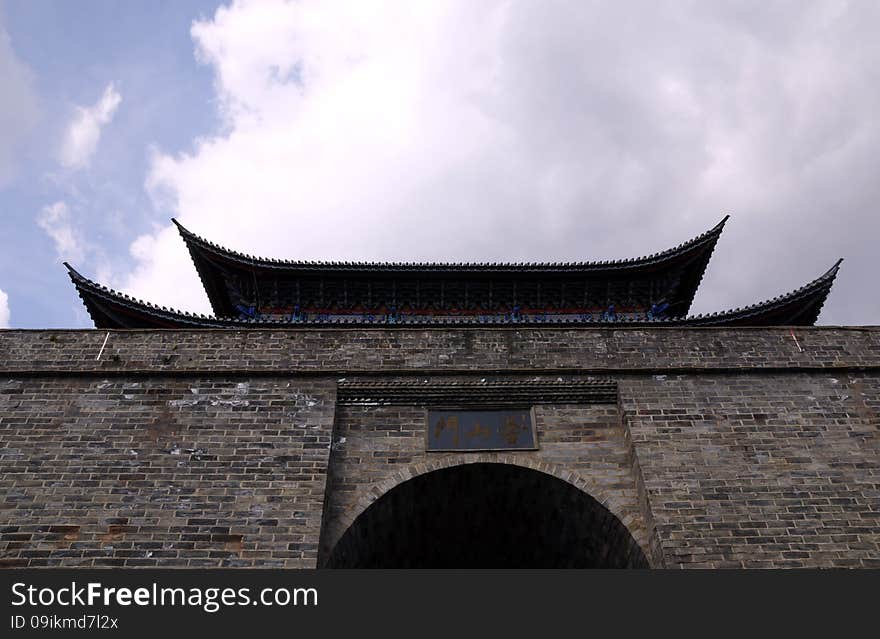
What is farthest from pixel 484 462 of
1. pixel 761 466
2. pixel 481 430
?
pixel 761 466

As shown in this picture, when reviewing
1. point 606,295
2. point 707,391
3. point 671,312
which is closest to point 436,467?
point 707,391

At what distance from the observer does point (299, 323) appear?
11258mm

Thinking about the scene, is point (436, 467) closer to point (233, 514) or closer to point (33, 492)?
point (233, 514)

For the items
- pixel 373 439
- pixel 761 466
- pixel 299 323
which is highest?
pixel 299 323

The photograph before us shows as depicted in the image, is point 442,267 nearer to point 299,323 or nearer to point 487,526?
point 299,323

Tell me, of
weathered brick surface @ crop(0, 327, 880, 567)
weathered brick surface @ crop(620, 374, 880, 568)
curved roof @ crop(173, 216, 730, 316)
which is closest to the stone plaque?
weathered brick surface @ crop(0, 327, 880, 567)

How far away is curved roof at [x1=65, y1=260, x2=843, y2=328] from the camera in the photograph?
10547mm

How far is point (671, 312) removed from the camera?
13125mm

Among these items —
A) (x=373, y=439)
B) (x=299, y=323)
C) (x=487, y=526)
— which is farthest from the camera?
(x=299, y=323)

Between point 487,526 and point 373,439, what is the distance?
1.50 m

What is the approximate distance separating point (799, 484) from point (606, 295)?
20.1 feet

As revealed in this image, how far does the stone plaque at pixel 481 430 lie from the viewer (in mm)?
7223

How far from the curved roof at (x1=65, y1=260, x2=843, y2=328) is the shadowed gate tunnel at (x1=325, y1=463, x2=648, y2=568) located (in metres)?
3.21

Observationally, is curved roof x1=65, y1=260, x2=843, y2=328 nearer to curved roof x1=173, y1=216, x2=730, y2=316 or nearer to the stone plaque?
curved roof x1=173, y1=216, x2=730, y2=316
